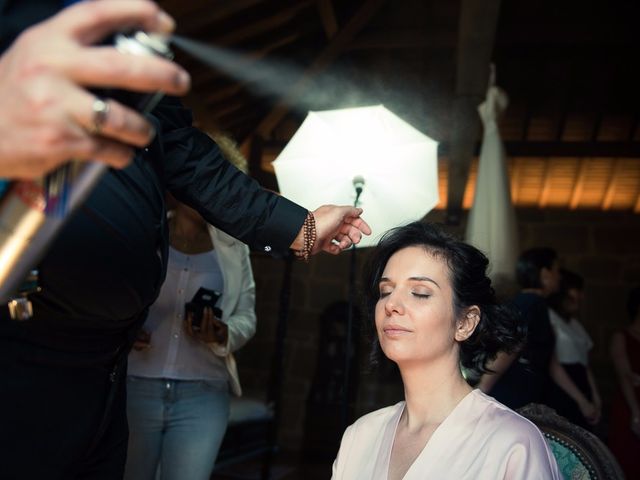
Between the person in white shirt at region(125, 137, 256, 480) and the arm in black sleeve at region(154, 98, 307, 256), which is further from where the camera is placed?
the person in white shirt at region(125, 137, 256, 480)

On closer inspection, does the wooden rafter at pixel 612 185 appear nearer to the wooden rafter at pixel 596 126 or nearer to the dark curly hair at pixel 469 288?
the wooden rafter at pixel 596 126

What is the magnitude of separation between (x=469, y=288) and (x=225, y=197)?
78 centimetres

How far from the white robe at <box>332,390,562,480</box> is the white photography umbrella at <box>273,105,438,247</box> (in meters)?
1.14

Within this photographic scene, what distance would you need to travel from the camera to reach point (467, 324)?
5.52ft

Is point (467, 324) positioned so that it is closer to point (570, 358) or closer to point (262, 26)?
point (570, 358)

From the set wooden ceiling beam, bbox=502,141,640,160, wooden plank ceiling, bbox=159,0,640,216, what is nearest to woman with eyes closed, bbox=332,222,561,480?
wooden plank ceiling, bbox=159,0,640,216

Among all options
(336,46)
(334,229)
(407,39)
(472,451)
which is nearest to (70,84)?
(334,229)

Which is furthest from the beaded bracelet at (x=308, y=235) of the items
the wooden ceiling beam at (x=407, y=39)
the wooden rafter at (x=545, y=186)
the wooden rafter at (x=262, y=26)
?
the wooden rafter at (x=545, y=186)

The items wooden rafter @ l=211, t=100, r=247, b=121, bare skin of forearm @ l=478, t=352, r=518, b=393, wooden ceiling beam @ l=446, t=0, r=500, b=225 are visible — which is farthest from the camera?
wooden rafter @ l=211, t=100, r=247, b=121

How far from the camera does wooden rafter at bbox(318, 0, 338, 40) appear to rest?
510cm

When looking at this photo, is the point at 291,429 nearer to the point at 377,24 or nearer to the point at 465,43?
the point at 377,24

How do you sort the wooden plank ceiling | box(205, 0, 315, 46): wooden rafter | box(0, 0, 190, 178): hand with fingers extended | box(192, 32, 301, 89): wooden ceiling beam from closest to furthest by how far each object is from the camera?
box(0, 0, 190, 178): hand with fingers extended, box(205, 0, 315, 46): wooden rafter, box(192, 32, 301, 89): wooden ceiling beam, the wooden plank ceiling

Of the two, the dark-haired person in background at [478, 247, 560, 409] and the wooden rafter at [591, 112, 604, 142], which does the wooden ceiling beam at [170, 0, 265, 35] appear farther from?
the wooden rafter at [591, 112, 604, 142]

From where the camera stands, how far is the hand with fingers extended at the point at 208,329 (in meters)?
1.95
